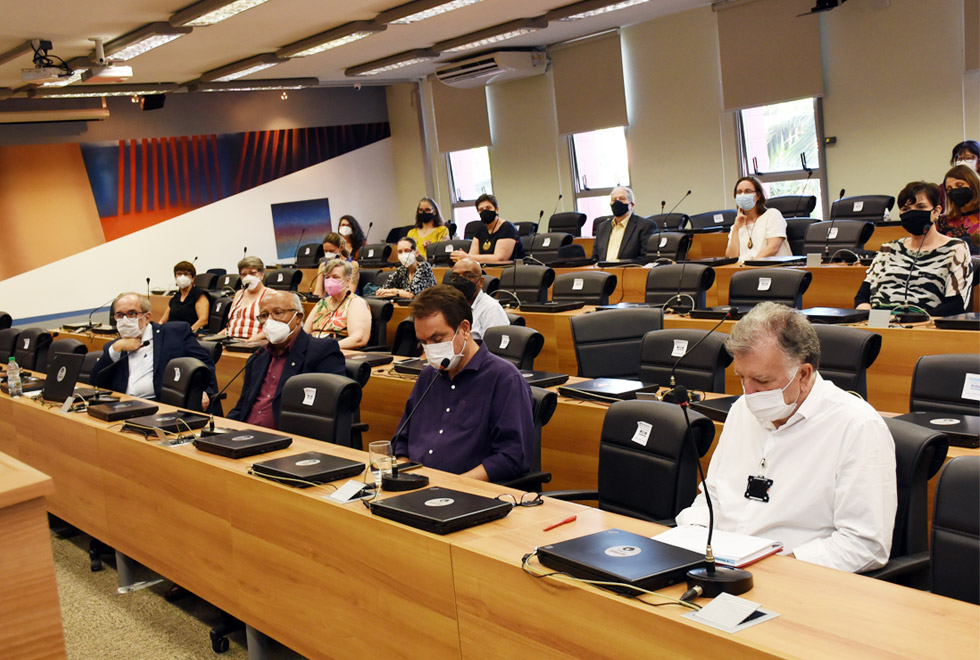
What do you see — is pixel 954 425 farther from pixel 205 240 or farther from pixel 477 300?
pixel 205 240

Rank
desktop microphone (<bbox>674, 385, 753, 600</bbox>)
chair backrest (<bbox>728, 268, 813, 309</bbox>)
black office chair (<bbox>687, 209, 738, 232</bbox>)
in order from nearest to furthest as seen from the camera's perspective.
Answer: desktop microphone (<bbox>674, 385, 753, 600</bbox>) → chair backrest (<bbox>728, 268, 813, 309</bbox>) → black office chair (<bbox>687, 209, 738, 232</bbox>)

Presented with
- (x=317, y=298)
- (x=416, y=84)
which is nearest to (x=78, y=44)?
(x=317, y=298)

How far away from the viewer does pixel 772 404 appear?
2211mm

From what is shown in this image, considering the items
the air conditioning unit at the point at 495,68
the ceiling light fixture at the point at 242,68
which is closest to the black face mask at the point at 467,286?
the ceiling light fixture at the point at 242,68

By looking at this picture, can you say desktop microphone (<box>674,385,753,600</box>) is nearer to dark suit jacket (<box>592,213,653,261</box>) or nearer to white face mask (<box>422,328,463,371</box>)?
white face mask (<box>422,328,463,371</box>)

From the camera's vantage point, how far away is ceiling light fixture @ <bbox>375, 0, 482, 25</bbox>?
7957mm

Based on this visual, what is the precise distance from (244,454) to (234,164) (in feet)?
37.8

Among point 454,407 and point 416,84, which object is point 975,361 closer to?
point 454,407

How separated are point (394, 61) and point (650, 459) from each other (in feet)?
31.0

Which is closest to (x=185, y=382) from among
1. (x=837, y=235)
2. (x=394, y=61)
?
(x=837, y=235)

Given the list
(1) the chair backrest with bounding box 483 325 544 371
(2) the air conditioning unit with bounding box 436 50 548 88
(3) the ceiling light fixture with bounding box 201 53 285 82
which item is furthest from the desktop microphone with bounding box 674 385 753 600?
(2) the air conditioning unit with bounding box 436 50 548 88

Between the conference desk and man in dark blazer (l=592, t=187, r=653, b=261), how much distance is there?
15.3 feet

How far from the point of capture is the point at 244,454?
3176 mm

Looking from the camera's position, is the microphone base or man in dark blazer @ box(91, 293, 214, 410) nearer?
the microphone base
